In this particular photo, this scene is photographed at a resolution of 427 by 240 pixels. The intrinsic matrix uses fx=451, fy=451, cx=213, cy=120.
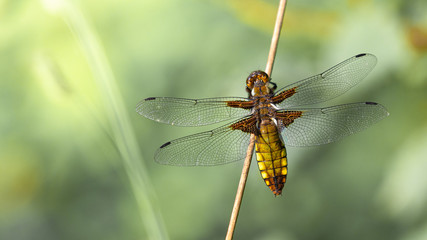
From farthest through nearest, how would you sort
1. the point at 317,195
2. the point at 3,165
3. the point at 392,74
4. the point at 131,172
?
1. the point at 3,165
2. the point at 317,195
3. the point at 392,74
4. the point at 131,172

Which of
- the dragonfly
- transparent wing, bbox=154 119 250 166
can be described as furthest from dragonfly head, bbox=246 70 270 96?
transparent wing, bbox=154 119 250 166

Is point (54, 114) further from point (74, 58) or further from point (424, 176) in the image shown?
point (424, 176)

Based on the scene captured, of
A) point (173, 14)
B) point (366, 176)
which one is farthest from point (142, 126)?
point (366, 176)

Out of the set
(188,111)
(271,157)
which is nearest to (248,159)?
(271,157)

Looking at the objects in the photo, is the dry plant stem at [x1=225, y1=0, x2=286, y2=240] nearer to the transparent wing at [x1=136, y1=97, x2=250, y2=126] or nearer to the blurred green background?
the transparent wing at [x1=136, y1=97, x2=250, y2=126]

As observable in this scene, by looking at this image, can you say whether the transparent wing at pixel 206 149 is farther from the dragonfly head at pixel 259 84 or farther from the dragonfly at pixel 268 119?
the dragonfly head at pixel 259 84

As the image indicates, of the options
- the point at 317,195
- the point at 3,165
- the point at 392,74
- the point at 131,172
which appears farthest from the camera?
the point at 3,165
